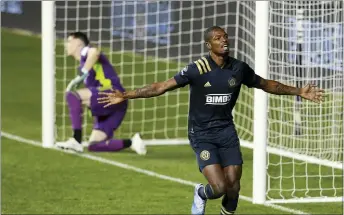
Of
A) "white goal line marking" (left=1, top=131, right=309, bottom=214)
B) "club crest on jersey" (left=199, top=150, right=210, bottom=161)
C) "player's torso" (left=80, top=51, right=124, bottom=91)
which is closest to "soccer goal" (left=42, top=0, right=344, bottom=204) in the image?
"white goal line marking" (left=1, top=131, right=309, bottom=214)

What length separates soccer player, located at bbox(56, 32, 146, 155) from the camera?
15.2m

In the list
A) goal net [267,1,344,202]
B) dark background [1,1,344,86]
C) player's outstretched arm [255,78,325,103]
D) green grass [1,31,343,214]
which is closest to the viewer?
player's outstretched arm [255,78,325,103]

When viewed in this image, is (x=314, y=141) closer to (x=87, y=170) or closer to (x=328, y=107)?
(x=328, y=107)

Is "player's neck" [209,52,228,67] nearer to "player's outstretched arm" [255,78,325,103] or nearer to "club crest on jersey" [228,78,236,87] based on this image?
"club crest on jersey" [228,78,236,87]

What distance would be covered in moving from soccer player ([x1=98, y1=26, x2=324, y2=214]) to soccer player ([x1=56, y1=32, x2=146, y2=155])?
15.6 ft

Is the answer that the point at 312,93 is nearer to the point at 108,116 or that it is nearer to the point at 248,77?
the point at 248,77

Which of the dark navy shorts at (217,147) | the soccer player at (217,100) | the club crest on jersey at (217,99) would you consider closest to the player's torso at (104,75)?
the soccer player at (217,100)

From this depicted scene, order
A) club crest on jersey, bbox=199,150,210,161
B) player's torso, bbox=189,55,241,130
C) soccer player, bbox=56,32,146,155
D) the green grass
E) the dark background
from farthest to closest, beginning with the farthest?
soccer player, bbox=56,32,146,155
the dark background
the green grass
club crest on jersey, bbox=199,150,210,161
player's torso, bbox=189,55,241,130

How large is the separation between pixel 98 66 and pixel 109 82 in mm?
232

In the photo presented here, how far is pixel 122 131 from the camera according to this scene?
56.5 ft

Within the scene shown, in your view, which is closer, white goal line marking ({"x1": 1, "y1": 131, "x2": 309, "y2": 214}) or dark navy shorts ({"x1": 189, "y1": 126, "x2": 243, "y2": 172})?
dark navy shorts ({"x1": 189, "y1": 126, "x2": 243, "y2": 172})

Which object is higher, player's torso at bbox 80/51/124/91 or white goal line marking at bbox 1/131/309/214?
player's torso at bbox 80/51/124/91

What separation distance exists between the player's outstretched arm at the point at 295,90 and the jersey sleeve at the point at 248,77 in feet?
0.11

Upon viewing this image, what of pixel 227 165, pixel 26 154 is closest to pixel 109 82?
pixel 26 154
